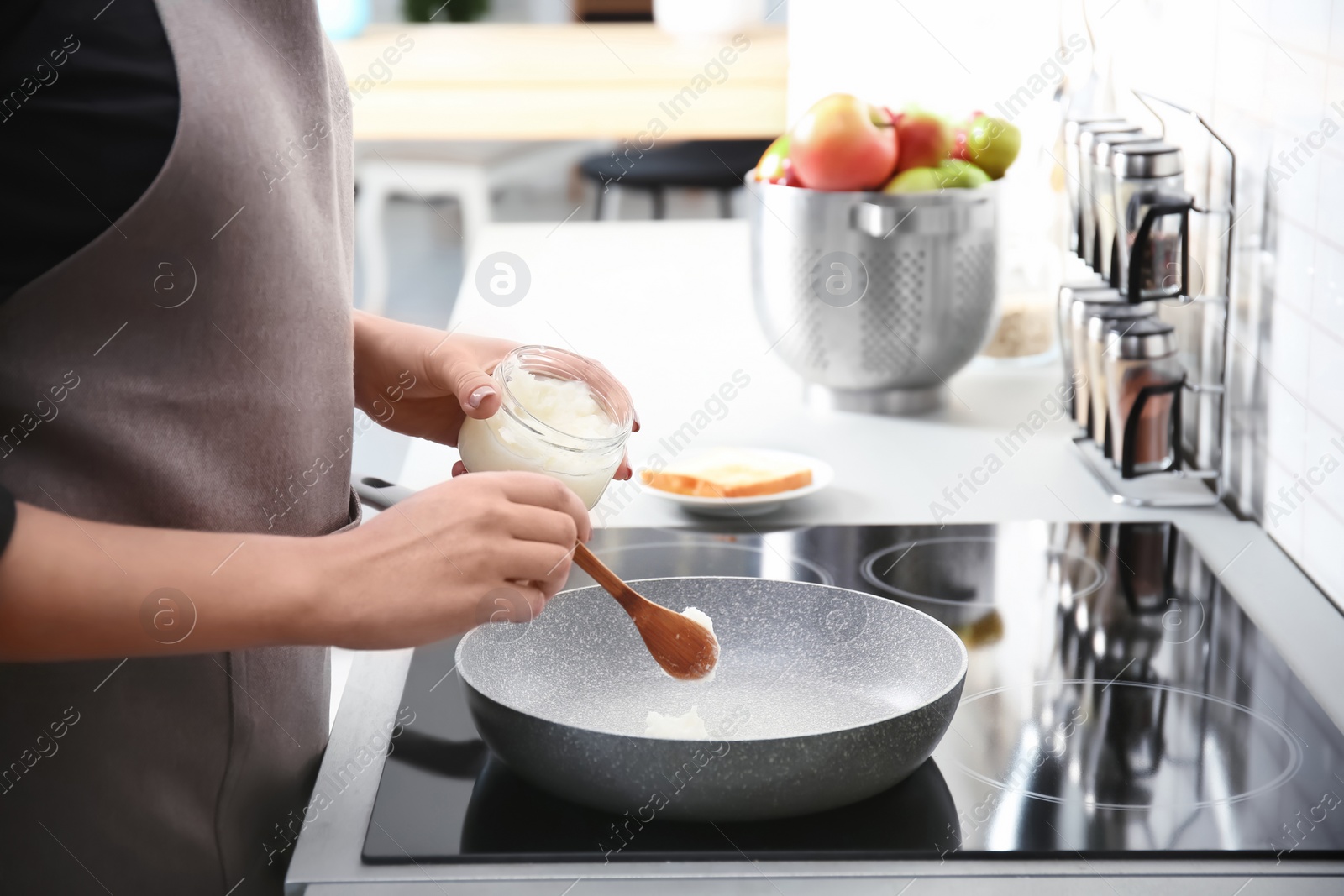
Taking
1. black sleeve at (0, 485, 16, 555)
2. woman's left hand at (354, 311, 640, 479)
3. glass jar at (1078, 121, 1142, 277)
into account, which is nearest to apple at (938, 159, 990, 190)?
glass jar at (1078, 121, 1142, 277)

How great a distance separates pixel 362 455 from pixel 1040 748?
2415 millimetres

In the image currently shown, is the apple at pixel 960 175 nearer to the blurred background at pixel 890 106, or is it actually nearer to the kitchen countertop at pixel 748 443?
the blurred background at pixel 890 106

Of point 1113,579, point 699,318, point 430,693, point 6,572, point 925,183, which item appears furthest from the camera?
point 699,318

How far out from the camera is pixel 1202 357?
3.64ft

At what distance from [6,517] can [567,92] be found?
9.53 feet

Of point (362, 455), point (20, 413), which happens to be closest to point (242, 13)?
point (20, 413)

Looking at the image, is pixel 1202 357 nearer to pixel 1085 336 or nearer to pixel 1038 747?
pixel 1085 336

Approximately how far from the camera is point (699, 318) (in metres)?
1.68

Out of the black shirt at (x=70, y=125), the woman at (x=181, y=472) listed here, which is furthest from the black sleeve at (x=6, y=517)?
the black shirt at (x=70, y=125)

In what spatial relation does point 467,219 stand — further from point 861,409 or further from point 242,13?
point 242,13

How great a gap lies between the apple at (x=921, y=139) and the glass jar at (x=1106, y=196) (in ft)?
0.57

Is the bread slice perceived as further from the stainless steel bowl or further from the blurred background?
the blurred background

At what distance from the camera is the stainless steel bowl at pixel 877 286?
4.09 feet

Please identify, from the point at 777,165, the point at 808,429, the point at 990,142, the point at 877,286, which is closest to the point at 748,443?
the point at 808,429
